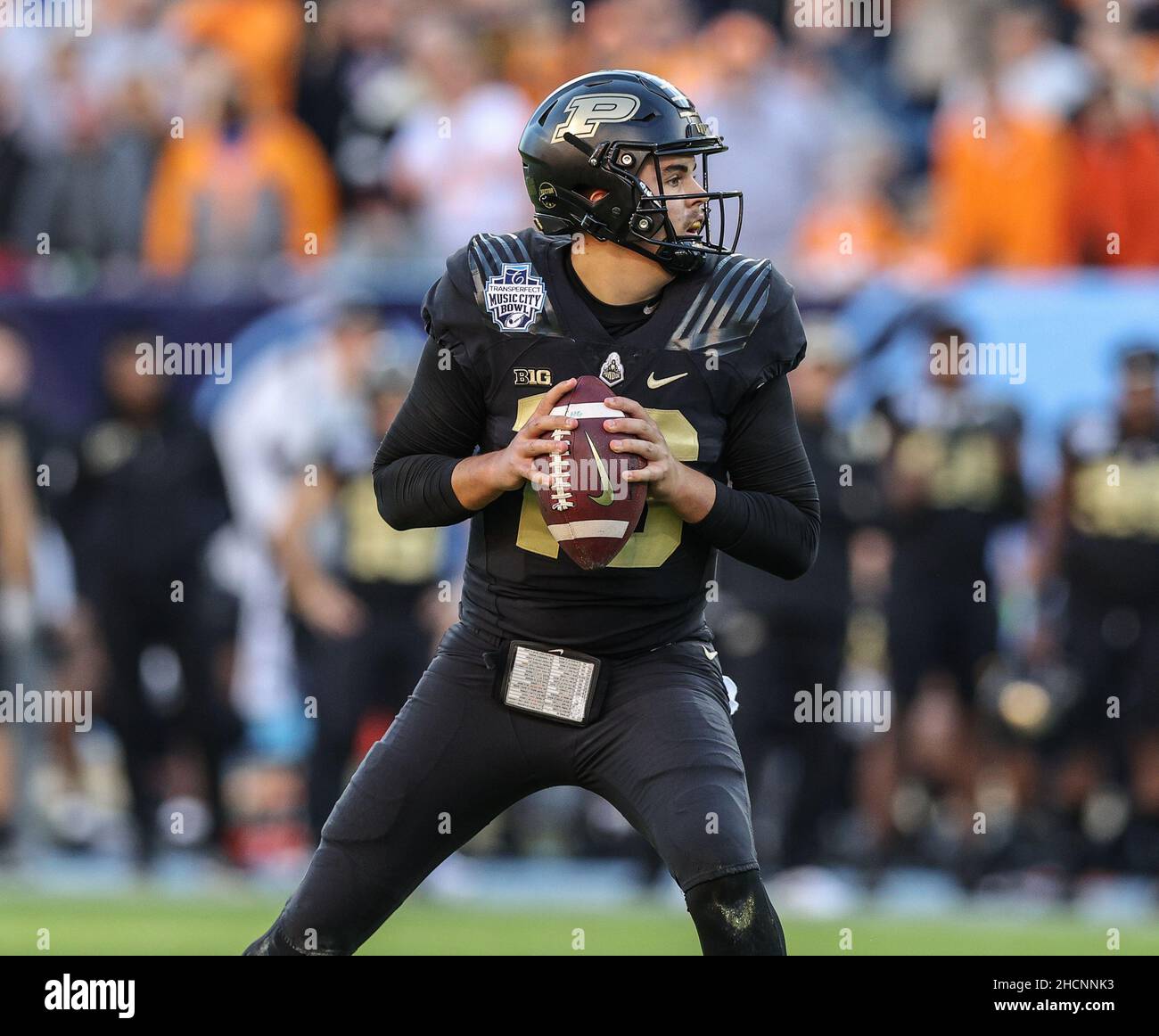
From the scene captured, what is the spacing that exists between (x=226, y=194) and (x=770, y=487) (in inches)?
231

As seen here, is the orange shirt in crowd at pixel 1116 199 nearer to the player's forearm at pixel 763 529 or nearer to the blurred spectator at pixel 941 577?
the blurred spectator at pixel 941 577

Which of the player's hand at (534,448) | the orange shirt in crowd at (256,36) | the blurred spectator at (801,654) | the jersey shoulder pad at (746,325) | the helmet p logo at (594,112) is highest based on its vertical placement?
the orange shirt in crowd at (256,36)

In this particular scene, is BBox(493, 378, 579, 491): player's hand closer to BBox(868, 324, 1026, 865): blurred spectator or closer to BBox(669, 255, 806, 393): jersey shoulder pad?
BBox(669, 255, 806, 393): jersey shoulder pad

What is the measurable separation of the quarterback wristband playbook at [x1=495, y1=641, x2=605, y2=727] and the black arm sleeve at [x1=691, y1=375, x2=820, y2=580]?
34 cm

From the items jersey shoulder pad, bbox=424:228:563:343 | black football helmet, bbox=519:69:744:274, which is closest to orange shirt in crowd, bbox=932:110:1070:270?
black football helmet, bbox=519:69:744:274

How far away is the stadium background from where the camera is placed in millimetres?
7828

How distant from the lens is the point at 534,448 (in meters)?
3.54

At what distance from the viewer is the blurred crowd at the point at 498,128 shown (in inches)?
358

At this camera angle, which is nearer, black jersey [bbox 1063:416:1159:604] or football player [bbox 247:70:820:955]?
football player [bbox 247:70:820:955]

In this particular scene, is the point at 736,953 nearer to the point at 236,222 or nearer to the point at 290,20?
the point at 236,222

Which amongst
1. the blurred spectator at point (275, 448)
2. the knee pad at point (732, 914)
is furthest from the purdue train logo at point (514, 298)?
the blurred spectator at point (275, 448)

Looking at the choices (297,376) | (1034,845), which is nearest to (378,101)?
(297,376)

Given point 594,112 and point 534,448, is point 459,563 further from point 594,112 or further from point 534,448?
point 534,448

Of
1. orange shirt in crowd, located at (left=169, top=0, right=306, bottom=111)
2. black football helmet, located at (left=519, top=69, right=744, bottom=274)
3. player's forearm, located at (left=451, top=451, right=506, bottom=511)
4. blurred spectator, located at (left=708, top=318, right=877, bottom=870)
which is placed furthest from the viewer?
orange shirt in crowd, located at (left=169, top=0, right=306, bottom=111)
